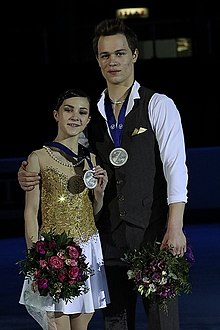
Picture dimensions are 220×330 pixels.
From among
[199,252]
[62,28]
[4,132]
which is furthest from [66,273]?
[62,28]

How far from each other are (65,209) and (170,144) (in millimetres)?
540

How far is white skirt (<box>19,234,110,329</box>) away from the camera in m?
Answer: 3.48

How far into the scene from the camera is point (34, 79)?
524 inches

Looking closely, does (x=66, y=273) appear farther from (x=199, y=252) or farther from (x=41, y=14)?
(x=41, y=14)

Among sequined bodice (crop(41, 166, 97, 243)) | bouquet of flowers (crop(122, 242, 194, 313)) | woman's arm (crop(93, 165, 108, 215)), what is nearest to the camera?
bouquet of flowers (crop(122, 242, 194, 313))

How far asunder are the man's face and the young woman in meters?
0.22

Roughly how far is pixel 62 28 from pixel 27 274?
10.8m

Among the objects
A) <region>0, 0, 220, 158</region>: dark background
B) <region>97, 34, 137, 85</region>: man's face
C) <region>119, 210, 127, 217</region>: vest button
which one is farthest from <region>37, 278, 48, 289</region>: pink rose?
<region>0, 0, 220, 158</region>: dark background

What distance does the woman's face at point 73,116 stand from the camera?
3.55 meters

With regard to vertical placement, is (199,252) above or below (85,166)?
below

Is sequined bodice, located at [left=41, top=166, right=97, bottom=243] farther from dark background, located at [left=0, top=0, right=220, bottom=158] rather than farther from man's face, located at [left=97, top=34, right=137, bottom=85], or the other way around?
dark background, located at [left=0, top=0, right=220, bottom=158]

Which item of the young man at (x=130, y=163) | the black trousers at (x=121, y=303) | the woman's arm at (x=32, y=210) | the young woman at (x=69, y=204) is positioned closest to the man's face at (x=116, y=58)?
the young man at (x=130, y=163)

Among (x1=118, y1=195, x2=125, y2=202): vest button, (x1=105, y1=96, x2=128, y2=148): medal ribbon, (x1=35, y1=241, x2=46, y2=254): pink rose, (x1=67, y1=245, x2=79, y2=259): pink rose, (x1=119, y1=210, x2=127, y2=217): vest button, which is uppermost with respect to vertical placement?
(x1=105, y1=96, x2=128, y2=148): medal ribbon

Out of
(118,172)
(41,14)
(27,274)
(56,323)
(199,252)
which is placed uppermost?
(41,14)
